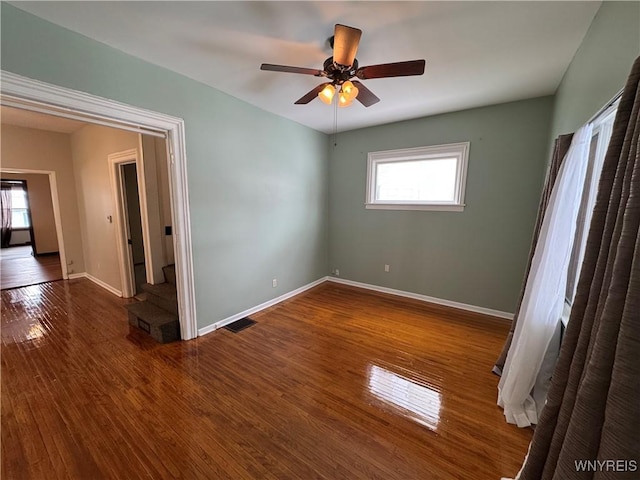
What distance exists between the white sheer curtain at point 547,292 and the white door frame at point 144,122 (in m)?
2.93

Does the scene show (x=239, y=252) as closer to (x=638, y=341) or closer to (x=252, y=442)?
(x=252, y=442)

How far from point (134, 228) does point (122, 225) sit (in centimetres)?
34

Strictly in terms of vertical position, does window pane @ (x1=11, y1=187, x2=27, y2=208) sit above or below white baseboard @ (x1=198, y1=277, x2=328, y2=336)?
above

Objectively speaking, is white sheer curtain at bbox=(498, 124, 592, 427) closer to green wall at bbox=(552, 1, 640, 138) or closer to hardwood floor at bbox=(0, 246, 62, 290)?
green wall at bbox=(552, 1, 640, 138)

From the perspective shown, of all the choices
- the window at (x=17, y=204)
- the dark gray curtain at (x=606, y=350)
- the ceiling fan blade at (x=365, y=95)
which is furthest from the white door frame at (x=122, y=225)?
the window at (x=17, y=204)

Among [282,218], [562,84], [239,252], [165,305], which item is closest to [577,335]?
[562,84]

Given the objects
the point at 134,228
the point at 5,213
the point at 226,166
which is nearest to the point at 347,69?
the point at 226,166

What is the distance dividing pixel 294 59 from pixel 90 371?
3250 mm

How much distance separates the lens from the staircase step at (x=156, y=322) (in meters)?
2.65

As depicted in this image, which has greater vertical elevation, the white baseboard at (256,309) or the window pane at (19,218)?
the window pane at (19,218)

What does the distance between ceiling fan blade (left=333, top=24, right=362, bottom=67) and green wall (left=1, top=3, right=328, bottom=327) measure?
168 cm

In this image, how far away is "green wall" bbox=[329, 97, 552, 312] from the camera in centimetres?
303

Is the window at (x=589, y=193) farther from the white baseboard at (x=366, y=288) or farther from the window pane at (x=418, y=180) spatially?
the window pane at (x=418, y=180)

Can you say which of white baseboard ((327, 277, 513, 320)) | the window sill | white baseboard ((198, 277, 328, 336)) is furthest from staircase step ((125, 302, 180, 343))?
the window sill
